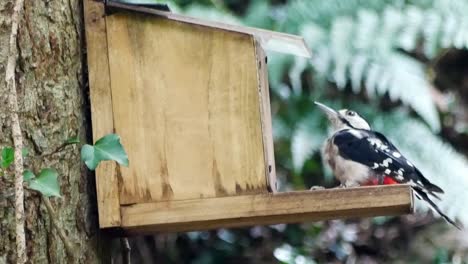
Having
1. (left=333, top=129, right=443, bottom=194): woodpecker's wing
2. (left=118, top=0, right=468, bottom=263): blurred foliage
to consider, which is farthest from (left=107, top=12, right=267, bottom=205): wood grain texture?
(left=118, top=0, right=468, bottom=263): blurred foliage

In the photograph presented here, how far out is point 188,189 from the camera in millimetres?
2145

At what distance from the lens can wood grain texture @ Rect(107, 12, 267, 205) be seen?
215 cm

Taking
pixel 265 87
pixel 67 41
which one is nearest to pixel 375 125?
pixel 265 87

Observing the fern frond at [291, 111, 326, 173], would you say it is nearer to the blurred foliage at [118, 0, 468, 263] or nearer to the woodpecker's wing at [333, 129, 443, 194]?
the blurred foliage at [118, 0, 468, 263]

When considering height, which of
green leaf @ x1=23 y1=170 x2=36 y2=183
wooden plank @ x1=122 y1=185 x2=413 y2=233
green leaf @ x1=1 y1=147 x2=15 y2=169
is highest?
green leaf @ x1=1 y1=147 x2=15 y2=169

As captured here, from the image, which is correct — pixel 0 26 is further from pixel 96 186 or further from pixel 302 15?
pixel 302 15

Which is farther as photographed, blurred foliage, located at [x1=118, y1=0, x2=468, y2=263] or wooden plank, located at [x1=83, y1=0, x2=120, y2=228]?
blurred foliage, located at [x1=118, y1=0, x2=468, y2=263]

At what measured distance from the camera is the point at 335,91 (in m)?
3.67

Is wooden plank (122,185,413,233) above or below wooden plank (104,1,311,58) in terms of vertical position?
below

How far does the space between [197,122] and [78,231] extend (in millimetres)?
312

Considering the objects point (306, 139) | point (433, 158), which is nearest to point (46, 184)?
point (306, 139)

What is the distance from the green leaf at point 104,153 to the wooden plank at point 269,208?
0.23 meters

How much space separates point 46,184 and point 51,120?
0.29 metres

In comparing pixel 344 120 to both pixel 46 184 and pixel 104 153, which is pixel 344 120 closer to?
pixel 104 153
